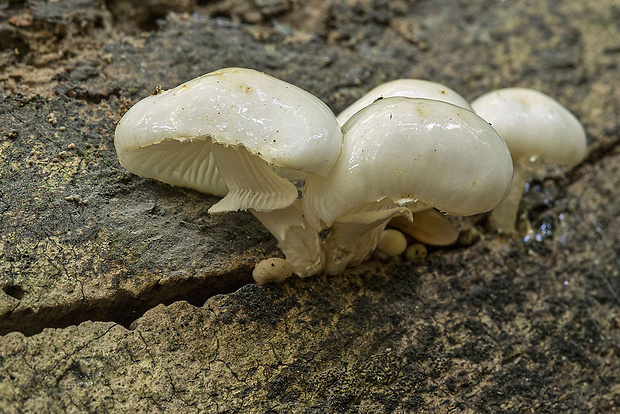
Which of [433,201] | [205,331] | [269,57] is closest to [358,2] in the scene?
[269,57]

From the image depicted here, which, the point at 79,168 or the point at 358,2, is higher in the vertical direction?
the point at 358,2

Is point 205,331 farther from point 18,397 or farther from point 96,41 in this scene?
point 96,41

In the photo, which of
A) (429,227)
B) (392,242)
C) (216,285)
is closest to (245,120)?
(216,285)

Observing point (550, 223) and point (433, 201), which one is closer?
point (433, 201)

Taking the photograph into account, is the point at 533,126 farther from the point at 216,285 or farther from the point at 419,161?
the point at 216,285

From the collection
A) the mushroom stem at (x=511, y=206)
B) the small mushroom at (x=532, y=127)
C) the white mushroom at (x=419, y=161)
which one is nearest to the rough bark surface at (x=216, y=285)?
the mushroom stem at (x=511, y=206)

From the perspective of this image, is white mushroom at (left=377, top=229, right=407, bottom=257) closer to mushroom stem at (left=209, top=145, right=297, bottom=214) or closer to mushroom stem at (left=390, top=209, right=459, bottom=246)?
mushroom stem at (left=390, top=209, right=459, bottom=246)
